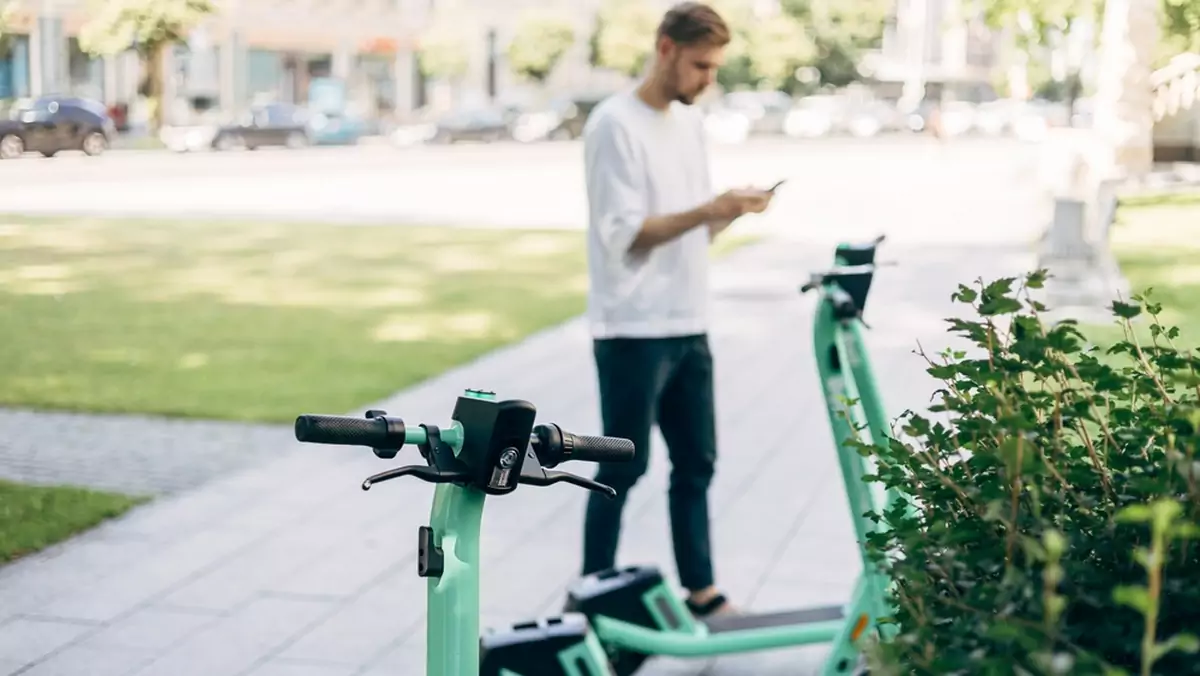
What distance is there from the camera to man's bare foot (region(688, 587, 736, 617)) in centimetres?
484

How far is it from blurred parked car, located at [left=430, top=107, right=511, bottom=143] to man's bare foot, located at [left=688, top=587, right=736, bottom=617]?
45.4 metres

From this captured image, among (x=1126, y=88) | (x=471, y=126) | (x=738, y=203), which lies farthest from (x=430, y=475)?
(x=471, y=126)

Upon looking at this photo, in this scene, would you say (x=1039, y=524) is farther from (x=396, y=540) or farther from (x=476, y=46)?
(x=476, y=46)

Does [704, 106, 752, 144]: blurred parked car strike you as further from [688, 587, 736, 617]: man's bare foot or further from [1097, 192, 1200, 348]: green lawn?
[688, 587, 736, 617]: man's bare foot

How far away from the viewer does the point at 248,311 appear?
41.7 feet

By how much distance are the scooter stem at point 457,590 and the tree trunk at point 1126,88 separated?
22.0 m

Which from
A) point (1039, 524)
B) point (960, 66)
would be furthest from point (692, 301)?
point (960, 66)

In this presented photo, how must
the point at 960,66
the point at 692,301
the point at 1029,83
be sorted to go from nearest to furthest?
the point at 692,301 → the point at 1029,83 → the point at 960,66

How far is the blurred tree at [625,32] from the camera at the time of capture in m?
62.2

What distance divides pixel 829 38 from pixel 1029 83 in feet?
135

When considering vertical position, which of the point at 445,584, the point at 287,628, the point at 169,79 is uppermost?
the point at 169,79

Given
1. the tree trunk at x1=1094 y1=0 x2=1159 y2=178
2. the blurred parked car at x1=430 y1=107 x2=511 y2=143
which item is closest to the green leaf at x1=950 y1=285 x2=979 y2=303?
the tree trunk at x1=1094 y1=0 x2=1159 y2=178

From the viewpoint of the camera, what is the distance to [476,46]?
59156 mm

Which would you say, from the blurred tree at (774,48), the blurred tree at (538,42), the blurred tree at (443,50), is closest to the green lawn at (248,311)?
the blurred tree at (443,50)
